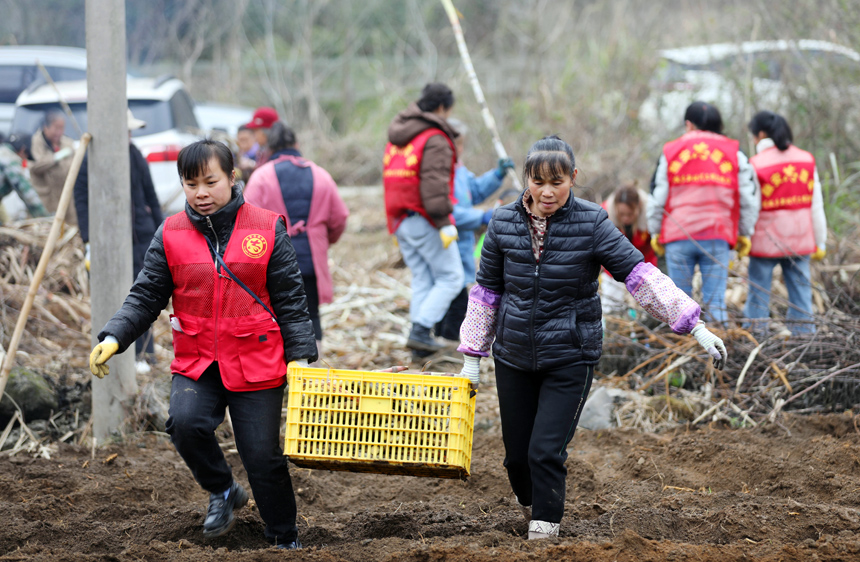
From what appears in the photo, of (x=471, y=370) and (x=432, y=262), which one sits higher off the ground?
(x=432, y=262)

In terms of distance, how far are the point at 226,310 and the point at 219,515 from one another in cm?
97

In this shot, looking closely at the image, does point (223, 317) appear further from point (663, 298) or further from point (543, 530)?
point (663, 298)

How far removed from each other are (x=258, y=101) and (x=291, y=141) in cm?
1474

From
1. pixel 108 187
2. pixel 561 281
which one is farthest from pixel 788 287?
pixel 108 187

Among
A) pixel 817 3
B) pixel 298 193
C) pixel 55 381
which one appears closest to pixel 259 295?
pixel 298 193

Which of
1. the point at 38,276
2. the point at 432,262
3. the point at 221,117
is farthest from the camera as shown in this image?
the point at 221,117

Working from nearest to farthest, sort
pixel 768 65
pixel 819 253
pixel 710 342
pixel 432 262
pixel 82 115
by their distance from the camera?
pixel 710 342
pixel 819 253
pixel 432 262
pixel 82 115
pixel 768 65

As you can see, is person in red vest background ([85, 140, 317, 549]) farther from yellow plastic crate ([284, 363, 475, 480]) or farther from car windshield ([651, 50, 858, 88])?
car windshield ([651, 50, 858, 88])

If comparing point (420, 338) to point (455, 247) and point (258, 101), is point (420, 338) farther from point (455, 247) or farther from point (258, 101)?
point (258, 101)

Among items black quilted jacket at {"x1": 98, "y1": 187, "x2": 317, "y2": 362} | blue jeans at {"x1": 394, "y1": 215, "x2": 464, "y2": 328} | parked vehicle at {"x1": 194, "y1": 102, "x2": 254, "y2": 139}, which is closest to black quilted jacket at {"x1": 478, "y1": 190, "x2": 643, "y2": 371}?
black quilted jacket at {"x1": 98, "y1": 187, "x2": 317, "y2": 362}

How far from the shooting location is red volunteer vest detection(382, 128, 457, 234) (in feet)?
21.0

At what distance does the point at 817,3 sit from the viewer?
10.7m

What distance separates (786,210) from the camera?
6.35 m

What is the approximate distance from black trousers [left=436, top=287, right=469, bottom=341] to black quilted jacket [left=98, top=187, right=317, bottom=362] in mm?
3485
